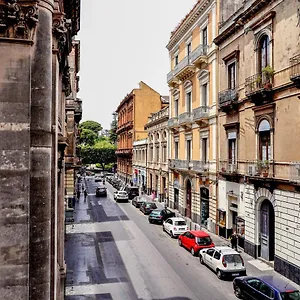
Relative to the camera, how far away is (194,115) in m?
30.4

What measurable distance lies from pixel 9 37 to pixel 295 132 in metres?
14.2

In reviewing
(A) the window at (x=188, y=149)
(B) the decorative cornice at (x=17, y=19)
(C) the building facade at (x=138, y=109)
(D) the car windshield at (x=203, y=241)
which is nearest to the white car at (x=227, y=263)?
(D) the car windshield at (x=203, y=241)

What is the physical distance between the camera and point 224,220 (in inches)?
985

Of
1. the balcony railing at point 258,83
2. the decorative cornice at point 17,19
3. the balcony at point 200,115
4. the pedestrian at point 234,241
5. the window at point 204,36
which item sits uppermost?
the window at point 204,36

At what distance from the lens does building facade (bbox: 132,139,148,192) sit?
54.2 metres

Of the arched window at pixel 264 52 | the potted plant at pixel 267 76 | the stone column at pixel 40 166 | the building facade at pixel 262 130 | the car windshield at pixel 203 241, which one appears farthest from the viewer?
the car windshield at pixel 203 241

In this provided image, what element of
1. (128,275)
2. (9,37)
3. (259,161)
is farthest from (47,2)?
(259,161)

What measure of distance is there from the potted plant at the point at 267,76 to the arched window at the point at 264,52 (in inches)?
30.5

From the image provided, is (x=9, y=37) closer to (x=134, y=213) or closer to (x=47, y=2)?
(x=47, y=2)

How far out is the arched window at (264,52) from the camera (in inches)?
793

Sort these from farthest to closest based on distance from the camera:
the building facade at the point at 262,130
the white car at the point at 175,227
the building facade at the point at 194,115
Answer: the building facade at the point at 194,115 < the white car at the point at 175,227 < the building facade at the point at 262,130

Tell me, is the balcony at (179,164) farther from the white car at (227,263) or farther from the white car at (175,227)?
the white car at (227,263)

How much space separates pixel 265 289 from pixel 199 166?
673 inches

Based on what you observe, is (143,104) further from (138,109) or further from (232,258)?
(232,258)
